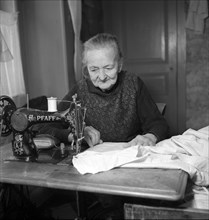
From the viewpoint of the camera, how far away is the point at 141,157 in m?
1.10

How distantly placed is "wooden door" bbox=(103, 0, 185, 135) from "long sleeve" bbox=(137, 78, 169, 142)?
2362mm

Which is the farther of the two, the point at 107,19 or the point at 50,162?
the point at 107,19

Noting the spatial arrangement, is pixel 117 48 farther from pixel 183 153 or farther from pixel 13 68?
pixel 13 68

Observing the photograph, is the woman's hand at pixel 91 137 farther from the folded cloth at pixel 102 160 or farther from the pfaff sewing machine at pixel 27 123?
the folded cloth at pixel 102 160

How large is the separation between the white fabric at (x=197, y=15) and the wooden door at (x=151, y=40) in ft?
0.66

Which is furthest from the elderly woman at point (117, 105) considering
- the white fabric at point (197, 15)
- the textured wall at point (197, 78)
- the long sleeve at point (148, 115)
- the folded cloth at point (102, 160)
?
the textured wall at point (197, 78)

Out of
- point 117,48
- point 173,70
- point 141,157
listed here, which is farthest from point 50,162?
point 173,70

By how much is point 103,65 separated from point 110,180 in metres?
0.69

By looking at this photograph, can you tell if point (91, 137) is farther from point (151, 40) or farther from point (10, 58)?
point (151, 40)

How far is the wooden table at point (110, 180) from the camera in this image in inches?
35.4

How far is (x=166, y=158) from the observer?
3.64 feet

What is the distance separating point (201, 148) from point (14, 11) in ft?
5.96

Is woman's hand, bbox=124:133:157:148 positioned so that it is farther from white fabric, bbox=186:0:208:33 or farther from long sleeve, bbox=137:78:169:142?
white fabric, bbox=186:0:208:33

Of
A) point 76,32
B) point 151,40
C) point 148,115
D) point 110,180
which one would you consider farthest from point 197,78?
point 110,180
